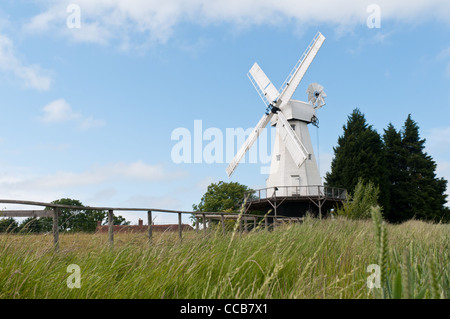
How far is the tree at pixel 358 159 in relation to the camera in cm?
3422

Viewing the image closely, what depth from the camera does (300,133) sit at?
31438 mm

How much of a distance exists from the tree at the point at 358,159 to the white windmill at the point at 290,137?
4.85 meters

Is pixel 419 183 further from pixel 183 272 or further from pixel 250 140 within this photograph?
pixel 183 272

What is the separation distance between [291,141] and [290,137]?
1.07 feet

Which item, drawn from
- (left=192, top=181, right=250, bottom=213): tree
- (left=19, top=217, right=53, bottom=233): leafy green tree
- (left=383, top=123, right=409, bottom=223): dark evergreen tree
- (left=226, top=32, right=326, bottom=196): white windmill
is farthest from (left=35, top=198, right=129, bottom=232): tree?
(left=192, top=181, right=250, bottom=213): tree

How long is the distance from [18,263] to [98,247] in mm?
1242

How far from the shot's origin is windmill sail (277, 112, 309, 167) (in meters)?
29.2

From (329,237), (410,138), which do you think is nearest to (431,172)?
(410,138)

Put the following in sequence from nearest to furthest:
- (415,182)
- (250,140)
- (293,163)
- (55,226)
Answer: (55,226) < (293,163) < (250,140) < (415,182)

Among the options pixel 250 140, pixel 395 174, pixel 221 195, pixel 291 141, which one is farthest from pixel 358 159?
pixel 221 195

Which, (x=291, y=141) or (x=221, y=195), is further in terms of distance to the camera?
(x=221, y=195)

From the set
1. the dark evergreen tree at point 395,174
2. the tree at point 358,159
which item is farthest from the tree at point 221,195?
the dark evergreen tree at point 395,174

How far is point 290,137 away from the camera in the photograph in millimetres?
30016
